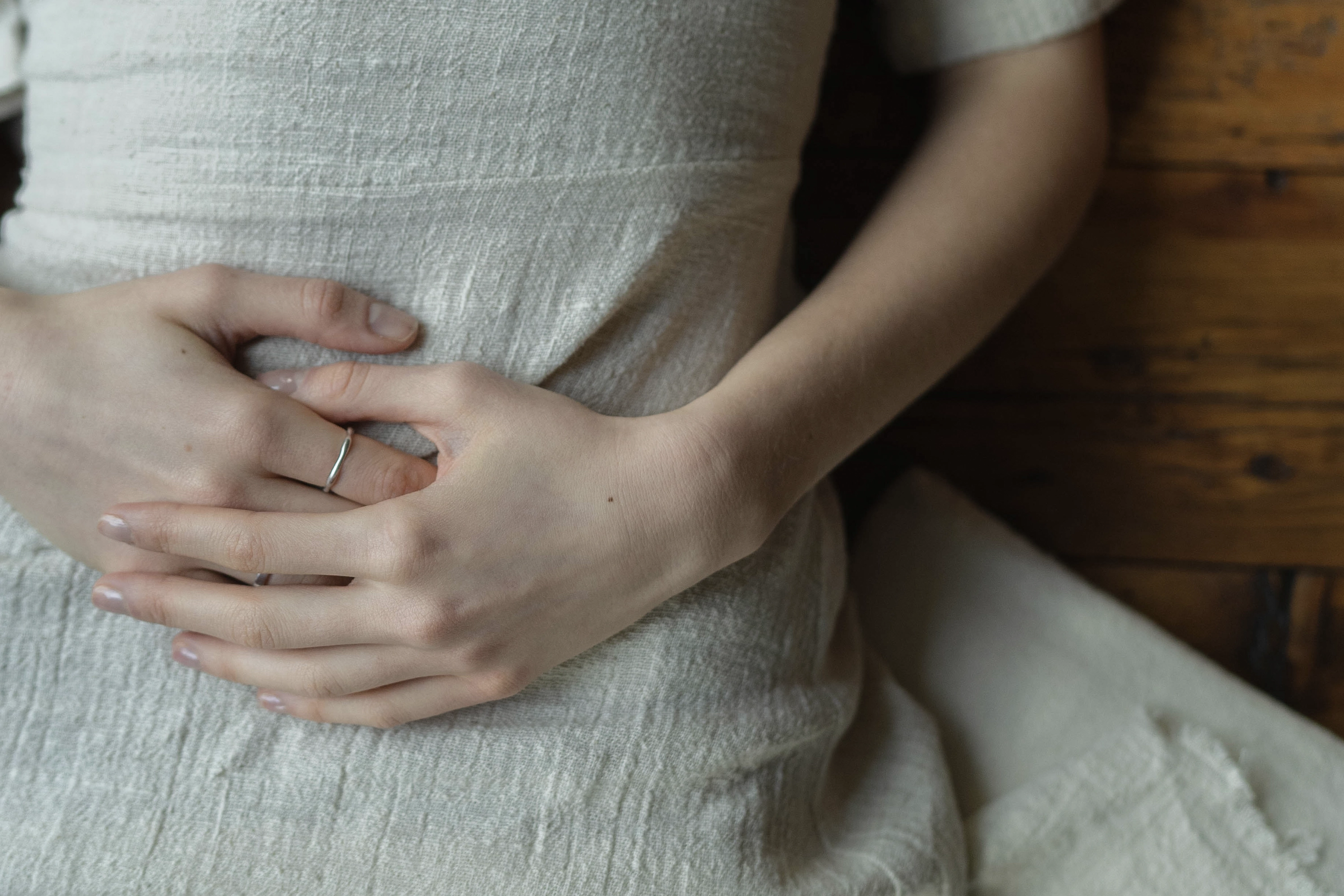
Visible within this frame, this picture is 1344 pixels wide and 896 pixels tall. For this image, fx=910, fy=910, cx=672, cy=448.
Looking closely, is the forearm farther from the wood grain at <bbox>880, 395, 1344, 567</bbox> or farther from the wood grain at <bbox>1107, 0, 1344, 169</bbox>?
the wood grain at <bbox>880, 395, 1344, 567</bbox>

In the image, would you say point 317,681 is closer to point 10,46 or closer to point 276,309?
point 276,309

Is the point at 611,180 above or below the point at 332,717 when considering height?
above

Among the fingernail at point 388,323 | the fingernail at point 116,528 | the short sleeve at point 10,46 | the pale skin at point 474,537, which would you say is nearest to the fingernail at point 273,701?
the pale skin at point 474,537

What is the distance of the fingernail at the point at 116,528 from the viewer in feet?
1.59

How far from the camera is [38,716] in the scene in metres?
0.53

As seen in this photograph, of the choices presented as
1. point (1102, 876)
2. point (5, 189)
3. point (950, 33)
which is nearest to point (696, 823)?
point (1102, 876)

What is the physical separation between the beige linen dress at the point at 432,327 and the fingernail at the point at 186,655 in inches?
0.7

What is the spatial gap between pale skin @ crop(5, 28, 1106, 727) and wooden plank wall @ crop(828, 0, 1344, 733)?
391mm

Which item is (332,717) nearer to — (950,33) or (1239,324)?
(950,33)

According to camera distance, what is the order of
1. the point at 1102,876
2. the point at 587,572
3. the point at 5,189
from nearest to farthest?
the point at 587,572, the point at 1102,876, the point at 5,189

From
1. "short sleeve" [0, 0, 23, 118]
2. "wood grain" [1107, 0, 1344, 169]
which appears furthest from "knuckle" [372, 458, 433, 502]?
"wood grain" [1107, 0, 1344, 169]

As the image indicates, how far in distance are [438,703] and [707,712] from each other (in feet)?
0.51

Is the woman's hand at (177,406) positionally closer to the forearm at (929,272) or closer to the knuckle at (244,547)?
the knuckle at (244,547)

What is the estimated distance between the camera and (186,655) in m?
0.52
